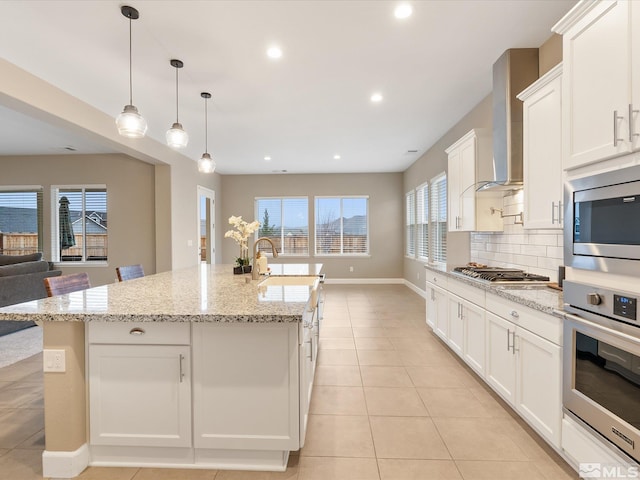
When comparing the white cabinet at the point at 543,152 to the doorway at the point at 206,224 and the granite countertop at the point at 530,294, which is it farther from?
the doorway at the point at 206,224

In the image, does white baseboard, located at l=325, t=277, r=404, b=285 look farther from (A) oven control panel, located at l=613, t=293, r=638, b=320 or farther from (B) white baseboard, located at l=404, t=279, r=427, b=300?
(A) oven control panel, located at l=613, t=293, r=638, b=320

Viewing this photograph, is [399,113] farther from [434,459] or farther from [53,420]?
[53,420]

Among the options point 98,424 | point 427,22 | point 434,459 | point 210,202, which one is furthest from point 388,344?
point 210,202

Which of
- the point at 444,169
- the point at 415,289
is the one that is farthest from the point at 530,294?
the point at 415,289

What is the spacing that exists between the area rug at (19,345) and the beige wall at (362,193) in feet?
14.8

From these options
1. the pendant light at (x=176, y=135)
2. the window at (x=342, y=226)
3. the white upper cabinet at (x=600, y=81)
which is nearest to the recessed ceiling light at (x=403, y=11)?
the white upper cabinet at (x=600, y=81)

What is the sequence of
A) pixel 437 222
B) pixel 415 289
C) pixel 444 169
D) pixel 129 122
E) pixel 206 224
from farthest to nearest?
pixel 206 224 → pixel 415 289 → pixel 437 222 → pixel 444 169 → pixel 129 122

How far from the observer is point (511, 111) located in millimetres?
2799

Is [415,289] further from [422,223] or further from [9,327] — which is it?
[9,327]

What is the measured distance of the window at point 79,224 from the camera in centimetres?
638

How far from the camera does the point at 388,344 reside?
3.80 metres

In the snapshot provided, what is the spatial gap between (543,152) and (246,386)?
2.47 meters

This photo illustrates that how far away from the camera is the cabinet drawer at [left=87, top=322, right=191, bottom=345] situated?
1742 millimetres

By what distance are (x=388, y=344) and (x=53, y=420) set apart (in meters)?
3.02
